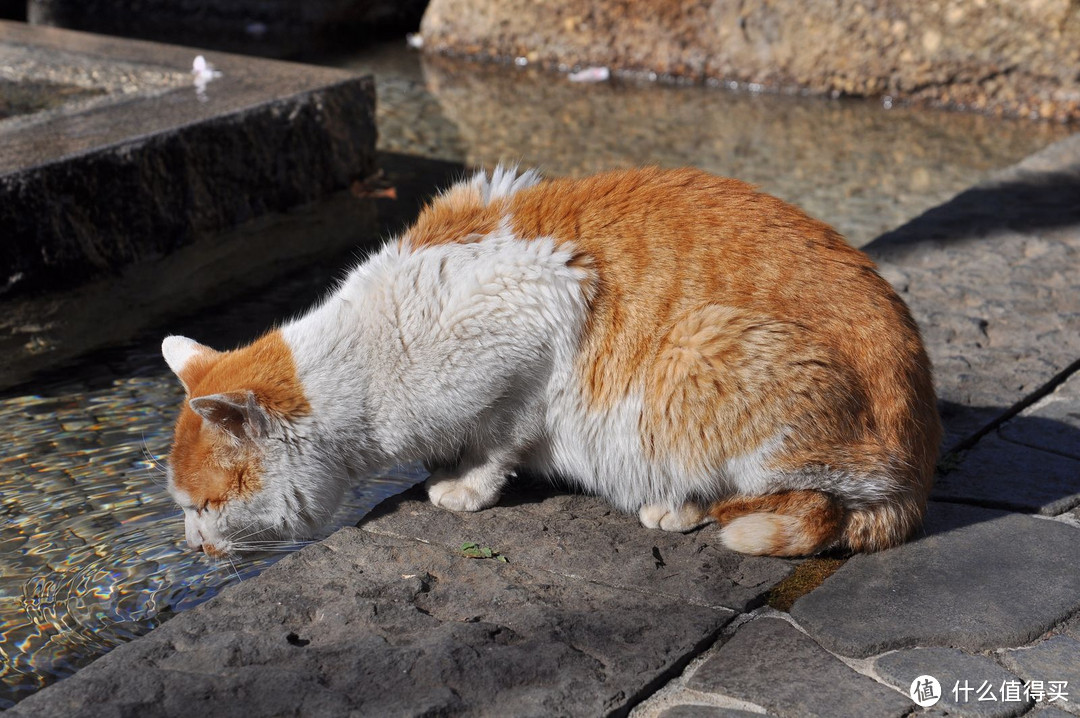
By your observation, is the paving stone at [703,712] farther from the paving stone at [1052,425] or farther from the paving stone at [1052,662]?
the paving stone at [1052,425]

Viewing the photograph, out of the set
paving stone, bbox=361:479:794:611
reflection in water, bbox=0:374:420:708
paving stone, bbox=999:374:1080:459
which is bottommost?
reflection in water, bbox=0:374:420:708

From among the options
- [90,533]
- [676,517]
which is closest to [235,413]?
[90,533]

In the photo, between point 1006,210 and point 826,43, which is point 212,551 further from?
point 826,43

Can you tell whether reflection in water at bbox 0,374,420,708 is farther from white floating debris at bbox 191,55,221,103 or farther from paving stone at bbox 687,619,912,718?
white floating debris at bbox 191,55,221,103

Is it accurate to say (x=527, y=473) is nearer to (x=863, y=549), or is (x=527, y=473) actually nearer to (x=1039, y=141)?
(x=863, y=549)

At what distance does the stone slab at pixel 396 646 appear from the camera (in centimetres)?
249

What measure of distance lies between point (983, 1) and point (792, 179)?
8.64ft

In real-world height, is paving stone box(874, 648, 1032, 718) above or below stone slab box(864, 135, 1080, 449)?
below

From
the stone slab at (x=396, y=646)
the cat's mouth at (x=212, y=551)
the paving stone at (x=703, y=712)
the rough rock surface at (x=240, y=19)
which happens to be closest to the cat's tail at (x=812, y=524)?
the stone slab at (x=396, y=646)

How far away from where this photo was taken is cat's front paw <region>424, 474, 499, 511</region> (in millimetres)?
3381

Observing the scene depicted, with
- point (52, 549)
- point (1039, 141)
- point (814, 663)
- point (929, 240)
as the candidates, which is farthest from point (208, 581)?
point (1039, 141)

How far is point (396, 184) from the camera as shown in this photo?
24.3 ft

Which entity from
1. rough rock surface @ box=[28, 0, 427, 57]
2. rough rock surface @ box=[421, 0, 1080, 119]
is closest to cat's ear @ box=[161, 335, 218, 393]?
rough rock surface @ box=[421, 0, 1080, 119]

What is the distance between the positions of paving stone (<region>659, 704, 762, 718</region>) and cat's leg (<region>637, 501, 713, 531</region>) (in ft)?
2.71
